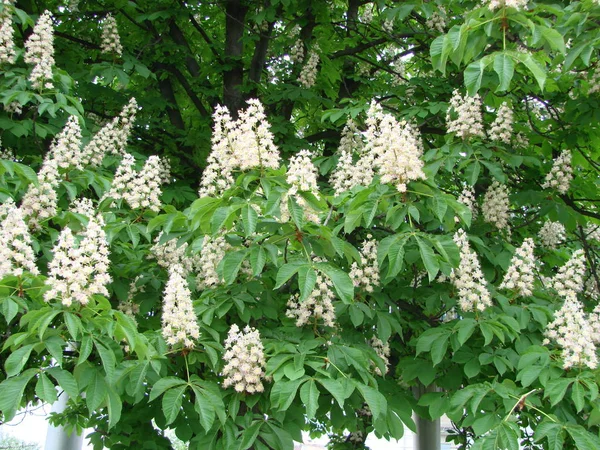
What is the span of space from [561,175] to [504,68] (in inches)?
91.3

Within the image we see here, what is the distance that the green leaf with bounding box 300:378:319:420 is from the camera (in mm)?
2805

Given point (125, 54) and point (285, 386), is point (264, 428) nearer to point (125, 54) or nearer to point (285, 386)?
point (285, 386)

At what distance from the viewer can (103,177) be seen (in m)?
4.36

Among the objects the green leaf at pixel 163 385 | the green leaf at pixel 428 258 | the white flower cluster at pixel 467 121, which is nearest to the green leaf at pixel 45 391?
the green leaf at pixel 163 385

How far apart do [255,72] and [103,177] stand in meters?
2.27

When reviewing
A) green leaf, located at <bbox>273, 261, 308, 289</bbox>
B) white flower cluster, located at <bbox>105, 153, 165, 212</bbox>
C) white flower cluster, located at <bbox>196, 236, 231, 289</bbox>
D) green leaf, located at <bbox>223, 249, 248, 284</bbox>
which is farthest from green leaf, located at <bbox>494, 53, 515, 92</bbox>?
white flower cluster, located at <bbox>105, 153, 165, 212</bbox>

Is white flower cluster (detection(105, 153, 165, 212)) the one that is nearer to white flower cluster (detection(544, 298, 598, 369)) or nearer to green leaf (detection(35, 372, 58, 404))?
green leaf (detection(35, 372, 58, 404))

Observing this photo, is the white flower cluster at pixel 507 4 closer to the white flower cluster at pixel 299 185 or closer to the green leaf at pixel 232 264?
the white flower cluster at pixel 299 185

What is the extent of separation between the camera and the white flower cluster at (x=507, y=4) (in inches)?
125

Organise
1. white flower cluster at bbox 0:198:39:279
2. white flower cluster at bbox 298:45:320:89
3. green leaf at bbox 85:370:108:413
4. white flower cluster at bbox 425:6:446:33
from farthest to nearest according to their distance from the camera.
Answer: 1. white flower cluster at bbox 425:6:446:33
2. white flower cluster at bbox 298:45:320:89
3. white flower cluster at bbox 0:198:39:279
4. green leaf at bbox 85:370:108:413

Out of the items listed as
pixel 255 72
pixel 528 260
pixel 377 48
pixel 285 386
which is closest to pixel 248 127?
pixel 285 386

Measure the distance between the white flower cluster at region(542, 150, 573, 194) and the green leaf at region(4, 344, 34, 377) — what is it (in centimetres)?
391

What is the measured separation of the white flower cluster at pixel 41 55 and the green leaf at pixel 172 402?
2.42 m

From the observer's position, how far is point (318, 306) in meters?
3.54
